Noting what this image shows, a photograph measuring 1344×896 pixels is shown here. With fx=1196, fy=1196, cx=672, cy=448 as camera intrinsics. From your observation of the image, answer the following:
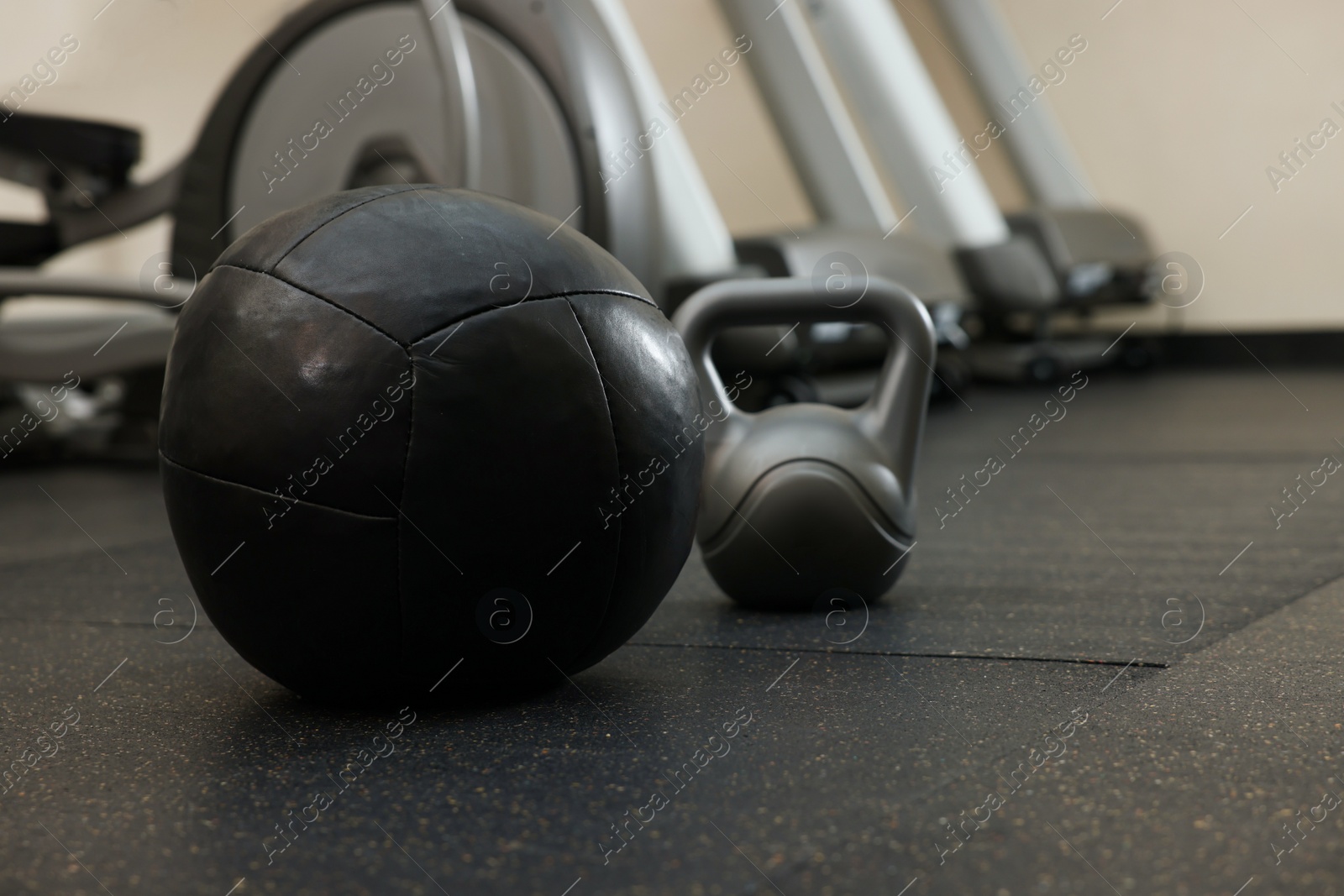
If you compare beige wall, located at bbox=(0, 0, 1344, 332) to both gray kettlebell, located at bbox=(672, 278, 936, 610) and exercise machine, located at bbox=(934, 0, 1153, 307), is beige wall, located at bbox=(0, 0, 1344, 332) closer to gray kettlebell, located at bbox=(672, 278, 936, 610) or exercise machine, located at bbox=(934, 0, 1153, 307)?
exercise machine, located at bbox=(934, 0, 1153, 307)

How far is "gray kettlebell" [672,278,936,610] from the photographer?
1523 mm

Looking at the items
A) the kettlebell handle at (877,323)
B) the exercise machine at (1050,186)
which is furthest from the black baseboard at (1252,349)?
the kettlebell handle at (877,323)

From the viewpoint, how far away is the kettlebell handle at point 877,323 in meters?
1.55

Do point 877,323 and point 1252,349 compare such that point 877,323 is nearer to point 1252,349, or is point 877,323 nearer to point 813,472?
point 813,472

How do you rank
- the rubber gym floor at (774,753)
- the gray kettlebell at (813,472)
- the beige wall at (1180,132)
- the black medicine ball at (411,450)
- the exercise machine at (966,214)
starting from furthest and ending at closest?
the beige wall at (1180,132), the exercise machine at (966,214), the gray kettlebell at (813,472), the black medicine ball at (411,450), the rubber gym floor at (774,753)

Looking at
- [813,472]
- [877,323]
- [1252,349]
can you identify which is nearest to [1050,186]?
[1252,349]

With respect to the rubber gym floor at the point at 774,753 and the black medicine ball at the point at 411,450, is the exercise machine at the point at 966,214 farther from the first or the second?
the black medicine ball at the point at 411,450

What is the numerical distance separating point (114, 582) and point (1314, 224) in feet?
20.3

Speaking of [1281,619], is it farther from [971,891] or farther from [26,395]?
[26,395]

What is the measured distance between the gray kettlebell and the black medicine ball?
40 cm

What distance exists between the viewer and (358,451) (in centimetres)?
103

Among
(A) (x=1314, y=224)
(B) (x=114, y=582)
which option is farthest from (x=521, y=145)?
(A) (x=1314, y=224)

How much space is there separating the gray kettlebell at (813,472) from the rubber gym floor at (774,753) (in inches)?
2.5

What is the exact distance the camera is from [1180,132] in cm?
→ 661
